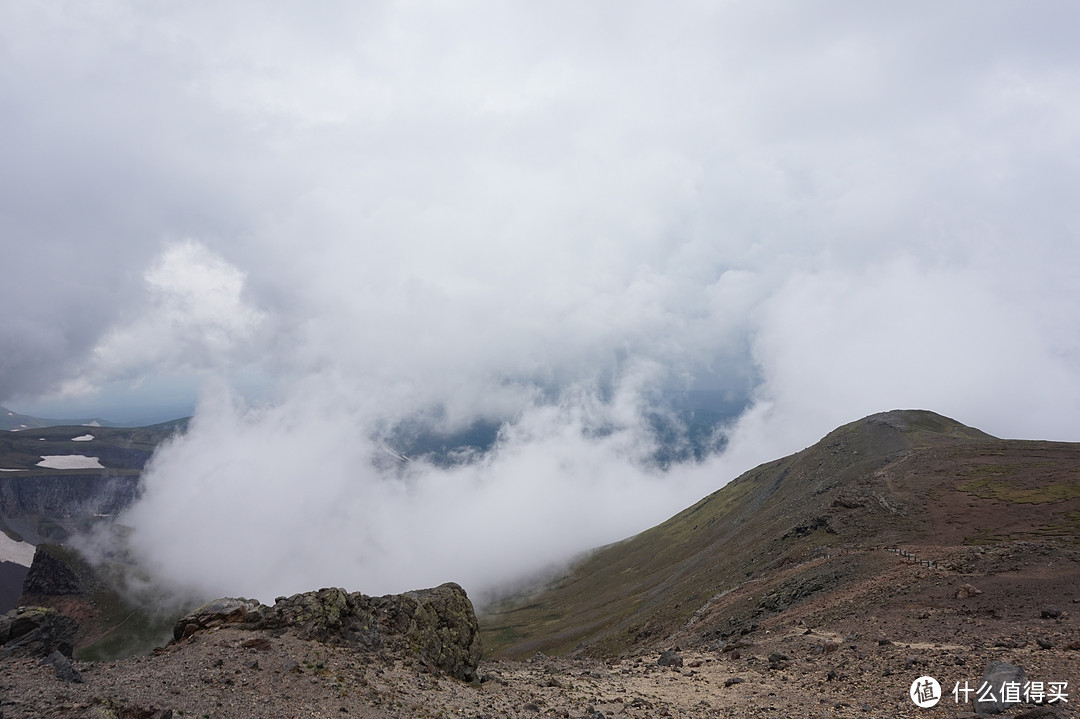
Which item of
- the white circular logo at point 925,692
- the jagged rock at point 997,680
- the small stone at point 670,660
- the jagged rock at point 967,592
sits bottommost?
the small stone at point 670,660

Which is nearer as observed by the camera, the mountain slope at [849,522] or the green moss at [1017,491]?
the mountain slope at [849,522]

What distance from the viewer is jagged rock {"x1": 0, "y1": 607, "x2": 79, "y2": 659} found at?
22.2 metres

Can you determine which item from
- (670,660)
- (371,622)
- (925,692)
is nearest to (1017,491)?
(670,660)

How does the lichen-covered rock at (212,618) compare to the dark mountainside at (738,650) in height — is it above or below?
above

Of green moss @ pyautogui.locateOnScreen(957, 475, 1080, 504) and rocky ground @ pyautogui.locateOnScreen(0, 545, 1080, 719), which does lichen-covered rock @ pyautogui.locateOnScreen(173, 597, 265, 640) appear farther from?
green moss @ pyautogui.locateOnScreen(957, 475, 1080, 504)

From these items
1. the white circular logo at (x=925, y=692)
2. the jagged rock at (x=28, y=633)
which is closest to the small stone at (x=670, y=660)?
the white circular logo at (x=925, y=692)

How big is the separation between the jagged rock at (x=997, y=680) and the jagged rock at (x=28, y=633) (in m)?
37.5

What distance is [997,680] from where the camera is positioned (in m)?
21.4

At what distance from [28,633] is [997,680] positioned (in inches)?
1622

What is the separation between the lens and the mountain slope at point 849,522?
56.2 meters

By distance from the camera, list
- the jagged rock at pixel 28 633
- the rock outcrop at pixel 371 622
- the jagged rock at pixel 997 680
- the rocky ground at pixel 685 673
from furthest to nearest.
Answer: the rock outcrop at pixel 371 622 → the jagged rock at pixel 28 633 → the jagged rock at pixel 997 680 → the rocky ground at pixel 685 673

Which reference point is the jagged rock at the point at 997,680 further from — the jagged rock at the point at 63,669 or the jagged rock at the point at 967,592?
the jagged rock at the point at 63,669

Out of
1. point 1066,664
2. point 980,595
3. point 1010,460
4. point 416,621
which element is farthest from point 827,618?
point 1010,460

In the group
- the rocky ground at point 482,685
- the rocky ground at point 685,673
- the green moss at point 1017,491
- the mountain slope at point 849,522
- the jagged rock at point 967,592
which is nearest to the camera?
the rocky ground at point 482,685
